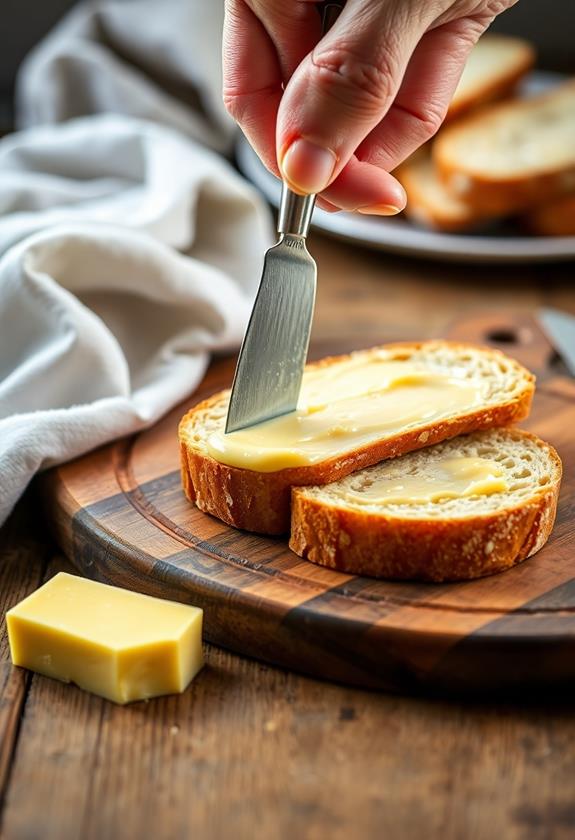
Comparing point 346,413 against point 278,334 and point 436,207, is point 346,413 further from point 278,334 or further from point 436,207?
point 436,207

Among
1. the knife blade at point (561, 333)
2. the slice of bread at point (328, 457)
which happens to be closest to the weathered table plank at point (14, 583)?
the slice of bread at point (328, 457)

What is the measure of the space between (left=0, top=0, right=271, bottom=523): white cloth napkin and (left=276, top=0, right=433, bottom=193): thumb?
1.03 metres

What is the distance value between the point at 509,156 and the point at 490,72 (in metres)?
0.63

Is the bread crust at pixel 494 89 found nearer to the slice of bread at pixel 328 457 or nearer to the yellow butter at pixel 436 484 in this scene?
the slice of bread at pixel 328 457

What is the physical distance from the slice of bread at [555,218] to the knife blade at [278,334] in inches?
81.5

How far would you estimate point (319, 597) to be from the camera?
236 centimetres

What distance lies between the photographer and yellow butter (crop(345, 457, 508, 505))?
8.33 ft

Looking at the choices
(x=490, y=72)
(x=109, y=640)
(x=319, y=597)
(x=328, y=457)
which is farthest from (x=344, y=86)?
(x=490, y=72)

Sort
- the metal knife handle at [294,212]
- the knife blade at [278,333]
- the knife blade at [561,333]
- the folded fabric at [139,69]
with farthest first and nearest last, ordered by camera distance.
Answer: the folded fabric at [139,69] → the knife blade at [561,333] → the knife blade at [278,333] → the metal knife handle at [294,212]

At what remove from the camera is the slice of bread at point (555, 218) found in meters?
4.49

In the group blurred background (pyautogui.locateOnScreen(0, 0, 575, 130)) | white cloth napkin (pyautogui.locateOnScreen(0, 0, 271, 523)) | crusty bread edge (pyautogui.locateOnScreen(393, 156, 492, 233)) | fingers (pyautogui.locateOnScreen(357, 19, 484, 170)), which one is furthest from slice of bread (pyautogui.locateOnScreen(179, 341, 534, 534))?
blurred background (pyautogui.locateOnScreen(0, 0, 575, 130))

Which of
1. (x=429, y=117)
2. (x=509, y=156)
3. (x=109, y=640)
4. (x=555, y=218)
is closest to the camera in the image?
(x=109, y=640)

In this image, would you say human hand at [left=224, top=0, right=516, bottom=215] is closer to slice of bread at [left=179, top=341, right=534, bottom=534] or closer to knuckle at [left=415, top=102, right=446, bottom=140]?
knuckle at [left=415, top=102, right=446, bottom=140]

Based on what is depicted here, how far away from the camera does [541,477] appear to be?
2656 mm
